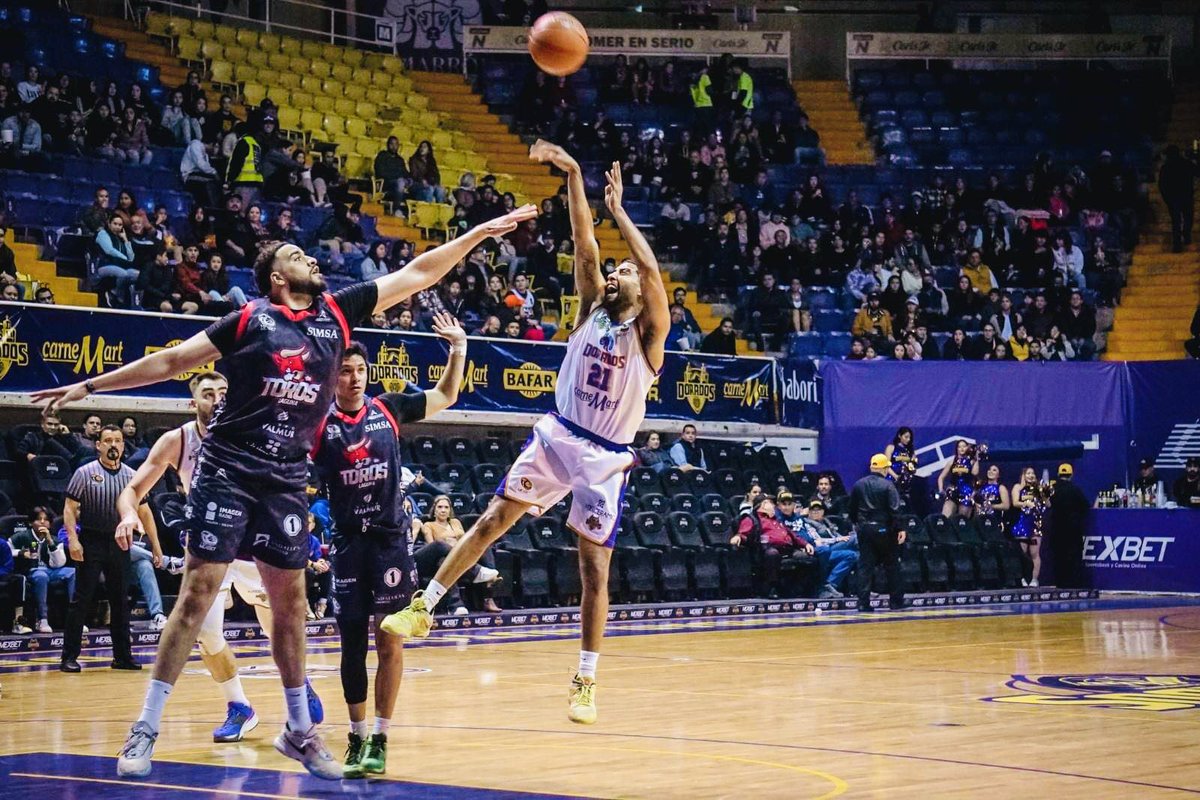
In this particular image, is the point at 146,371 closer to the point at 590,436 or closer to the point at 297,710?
the point at 297,710

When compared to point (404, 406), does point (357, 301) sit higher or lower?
higher

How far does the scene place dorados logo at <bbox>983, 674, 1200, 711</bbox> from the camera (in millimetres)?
11102

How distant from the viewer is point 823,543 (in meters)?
22.7

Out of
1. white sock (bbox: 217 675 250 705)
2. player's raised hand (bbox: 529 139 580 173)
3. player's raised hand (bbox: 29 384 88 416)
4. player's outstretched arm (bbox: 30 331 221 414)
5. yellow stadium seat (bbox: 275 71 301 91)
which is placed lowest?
white sock (bbox: 217 675 250 705)

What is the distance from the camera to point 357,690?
839 centimetres

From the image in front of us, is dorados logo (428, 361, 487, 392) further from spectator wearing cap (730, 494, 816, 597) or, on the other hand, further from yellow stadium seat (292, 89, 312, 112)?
yellow stadium seat (292, 89, 312, 112)

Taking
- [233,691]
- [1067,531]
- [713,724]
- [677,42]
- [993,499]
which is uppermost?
[677,42]

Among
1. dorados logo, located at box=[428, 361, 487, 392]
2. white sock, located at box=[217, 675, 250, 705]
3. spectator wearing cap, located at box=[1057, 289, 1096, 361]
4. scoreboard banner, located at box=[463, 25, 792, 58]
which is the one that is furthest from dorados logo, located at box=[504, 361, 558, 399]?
white sock, located at box=[217, 675, 250, 705]

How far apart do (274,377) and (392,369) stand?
42.0 ft

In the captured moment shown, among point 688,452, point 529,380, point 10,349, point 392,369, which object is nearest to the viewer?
point 10,349

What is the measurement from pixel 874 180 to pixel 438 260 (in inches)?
943

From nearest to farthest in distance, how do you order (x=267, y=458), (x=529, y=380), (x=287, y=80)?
(x=267, y=458) < (x=529, y=380) < (x=287, y=80)

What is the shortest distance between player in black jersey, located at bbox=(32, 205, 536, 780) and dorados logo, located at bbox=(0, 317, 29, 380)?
1036 centimetres

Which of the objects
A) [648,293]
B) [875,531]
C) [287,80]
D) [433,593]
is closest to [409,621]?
[433,593]
